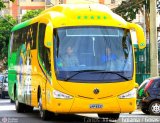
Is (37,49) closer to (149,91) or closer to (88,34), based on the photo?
(88,34)

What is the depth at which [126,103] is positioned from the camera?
17656mm

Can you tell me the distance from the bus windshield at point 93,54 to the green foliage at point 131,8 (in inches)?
1149

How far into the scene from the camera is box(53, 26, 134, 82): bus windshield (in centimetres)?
1753

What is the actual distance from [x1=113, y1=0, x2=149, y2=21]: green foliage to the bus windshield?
29195 millimetres

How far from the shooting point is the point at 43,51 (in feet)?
63.1

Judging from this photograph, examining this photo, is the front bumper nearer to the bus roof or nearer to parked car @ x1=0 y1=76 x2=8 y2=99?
the bus roof

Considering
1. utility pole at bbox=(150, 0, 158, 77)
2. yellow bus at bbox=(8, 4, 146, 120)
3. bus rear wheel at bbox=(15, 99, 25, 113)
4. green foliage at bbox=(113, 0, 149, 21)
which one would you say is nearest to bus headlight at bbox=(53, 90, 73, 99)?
yellow bus at bbox=(8, 4, 146, 120)

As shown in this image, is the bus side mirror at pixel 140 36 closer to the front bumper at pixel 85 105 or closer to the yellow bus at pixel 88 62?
the yellow bus at pixel 88 62

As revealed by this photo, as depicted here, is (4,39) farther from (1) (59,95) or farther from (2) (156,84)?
(1) (59,95)

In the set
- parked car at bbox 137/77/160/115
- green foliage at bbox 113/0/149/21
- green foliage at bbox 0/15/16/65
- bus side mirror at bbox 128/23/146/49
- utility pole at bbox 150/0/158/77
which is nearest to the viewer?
bus side mirror at bbox 128/23/146/49

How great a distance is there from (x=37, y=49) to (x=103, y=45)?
3.07 meters

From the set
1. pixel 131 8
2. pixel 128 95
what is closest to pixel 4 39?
pixel 131 8

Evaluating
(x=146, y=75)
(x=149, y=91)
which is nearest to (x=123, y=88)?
(x=149, y=91)

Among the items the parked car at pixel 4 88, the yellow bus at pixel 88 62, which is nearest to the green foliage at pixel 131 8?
the parked car at pixel 4 88
